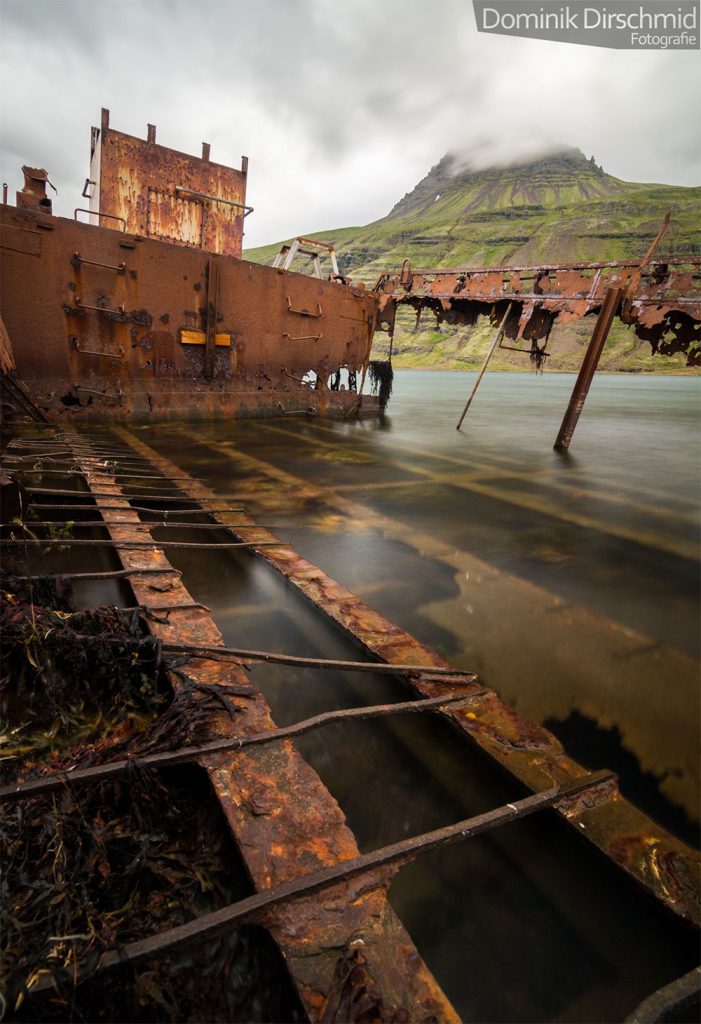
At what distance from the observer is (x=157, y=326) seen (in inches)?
396

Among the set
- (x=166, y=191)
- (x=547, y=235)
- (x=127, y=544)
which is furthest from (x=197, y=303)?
(x=547, y=235)

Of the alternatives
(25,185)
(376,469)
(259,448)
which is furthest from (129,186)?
(376,469)

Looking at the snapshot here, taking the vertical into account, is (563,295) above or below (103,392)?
above

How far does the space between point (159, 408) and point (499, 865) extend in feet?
33.8

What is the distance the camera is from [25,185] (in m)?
8.57

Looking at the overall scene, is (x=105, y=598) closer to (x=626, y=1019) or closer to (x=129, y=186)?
(x=626, y=1019)

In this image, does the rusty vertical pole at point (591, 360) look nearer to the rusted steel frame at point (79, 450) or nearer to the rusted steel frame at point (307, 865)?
the rusted steel frame at point (79, 450)

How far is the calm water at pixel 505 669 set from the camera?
1.40m

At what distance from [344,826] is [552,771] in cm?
85

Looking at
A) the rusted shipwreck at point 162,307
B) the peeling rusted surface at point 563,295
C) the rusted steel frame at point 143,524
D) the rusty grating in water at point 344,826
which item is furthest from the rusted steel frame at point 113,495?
the peeling rusted surface at point 563,295

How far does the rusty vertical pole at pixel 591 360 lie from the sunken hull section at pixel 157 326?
5764 millimetres

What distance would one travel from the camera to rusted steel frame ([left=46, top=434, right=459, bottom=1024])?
3.75 feet

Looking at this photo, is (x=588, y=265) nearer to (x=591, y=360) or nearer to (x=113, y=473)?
(x=591, y=360)

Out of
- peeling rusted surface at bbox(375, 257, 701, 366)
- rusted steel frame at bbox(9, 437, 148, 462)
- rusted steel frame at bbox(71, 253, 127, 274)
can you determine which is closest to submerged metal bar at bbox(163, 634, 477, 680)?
rusted steel frame at bbox(9, 437, 148, 462)
